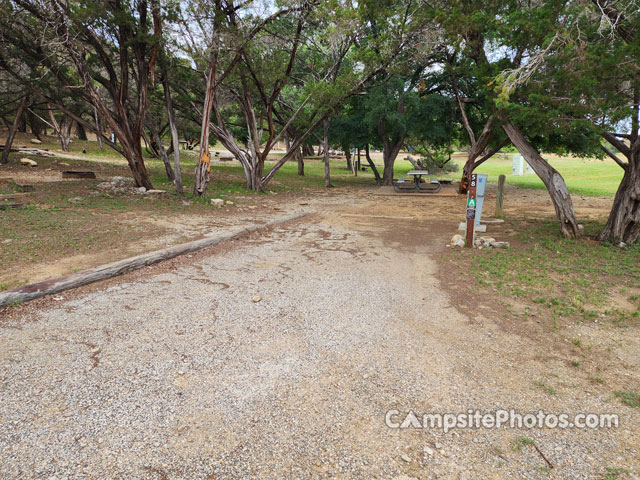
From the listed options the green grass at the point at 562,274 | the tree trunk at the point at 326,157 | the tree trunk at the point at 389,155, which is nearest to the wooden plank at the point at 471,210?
the green grass at the point at 562,274

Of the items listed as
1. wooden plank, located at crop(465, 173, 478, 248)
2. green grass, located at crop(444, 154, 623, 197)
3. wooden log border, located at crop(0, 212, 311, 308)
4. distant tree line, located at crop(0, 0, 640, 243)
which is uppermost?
distant tree line, located at crop(0, 0, 640, 243)

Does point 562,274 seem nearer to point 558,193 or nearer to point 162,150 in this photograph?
point 558,193

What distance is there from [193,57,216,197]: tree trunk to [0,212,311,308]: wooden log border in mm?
4981

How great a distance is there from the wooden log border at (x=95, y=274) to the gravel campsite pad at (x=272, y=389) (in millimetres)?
243

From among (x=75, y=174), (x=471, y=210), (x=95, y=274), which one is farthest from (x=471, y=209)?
(x=75, y=174)

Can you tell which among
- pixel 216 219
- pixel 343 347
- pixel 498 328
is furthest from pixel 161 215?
pixel 498 328

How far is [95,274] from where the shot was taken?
4.48 meters

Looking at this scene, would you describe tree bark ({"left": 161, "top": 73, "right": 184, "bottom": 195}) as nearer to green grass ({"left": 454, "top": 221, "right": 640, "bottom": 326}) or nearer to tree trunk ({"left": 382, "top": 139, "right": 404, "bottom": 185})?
green grass ({"left": 454, "top": 221, "right": 640, "bottom": 326})

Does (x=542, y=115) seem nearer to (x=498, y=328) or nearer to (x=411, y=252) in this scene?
(x=411, y=252)

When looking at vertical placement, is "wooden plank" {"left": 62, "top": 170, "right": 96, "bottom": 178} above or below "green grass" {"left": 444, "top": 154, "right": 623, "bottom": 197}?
below

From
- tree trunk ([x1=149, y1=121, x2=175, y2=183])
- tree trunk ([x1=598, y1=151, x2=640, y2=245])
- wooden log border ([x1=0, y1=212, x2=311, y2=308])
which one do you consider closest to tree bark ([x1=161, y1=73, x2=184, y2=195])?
tree trunk ([x1=149, y1=121, x2=175, y2=183])

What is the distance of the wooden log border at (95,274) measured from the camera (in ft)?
12.3

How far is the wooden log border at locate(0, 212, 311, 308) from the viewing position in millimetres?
3734

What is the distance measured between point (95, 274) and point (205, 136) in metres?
7.00
